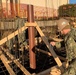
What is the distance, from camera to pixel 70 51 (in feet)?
11.4

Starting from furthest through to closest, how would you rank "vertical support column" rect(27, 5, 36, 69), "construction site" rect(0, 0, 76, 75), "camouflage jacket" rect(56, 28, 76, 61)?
"vertical support column" rect(27, 5, 36, 69), "construction site" rect(0, 0, 76, 75), "camouflage jacket" rect(56, 28, 76, 61)

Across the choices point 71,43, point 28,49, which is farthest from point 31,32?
point 71,43

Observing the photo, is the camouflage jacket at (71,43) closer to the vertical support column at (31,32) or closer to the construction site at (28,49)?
the construction site at (28,49)

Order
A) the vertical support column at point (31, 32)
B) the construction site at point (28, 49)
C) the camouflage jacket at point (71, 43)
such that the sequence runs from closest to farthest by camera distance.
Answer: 1. the camouflage jacket at point (71, 43)
2. the construction site at point (28, 49)
3. the vertical support column at point (31, 32)

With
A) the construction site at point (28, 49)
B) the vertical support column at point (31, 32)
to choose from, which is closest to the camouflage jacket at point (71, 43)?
the construction site at point (28, 49)

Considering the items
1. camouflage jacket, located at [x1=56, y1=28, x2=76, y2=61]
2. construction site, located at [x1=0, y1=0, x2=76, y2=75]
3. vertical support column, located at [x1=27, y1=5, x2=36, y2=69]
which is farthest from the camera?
vertical support column, located at [x1=27, y1=5, x2=36, y2=69]

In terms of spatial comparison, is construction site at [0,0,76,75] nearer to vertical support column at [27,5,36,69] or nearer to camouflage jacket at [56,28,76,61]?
vertical support column at [27,5,36,69]

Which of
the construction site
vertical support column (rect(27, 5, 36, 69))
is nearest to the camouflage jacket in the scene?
the construction site

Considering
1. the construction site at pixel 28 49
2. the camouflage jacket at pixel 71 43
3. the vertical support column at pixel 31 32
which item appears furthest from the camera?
→ the vertical support column at pixel 31 32

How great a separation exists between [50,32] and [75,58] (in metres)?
6.51

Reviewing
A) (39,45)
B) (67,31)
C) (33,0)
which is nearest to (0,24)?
(39,45)

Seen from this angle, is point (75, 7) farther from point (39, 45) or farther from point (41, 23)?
point (39, 45)

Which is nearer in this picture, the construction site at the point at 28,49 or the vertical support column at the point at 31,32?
the construction site at the point at 28,49

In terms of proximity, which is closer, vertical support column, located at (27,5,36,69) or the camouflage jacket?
the camouflage jacket
